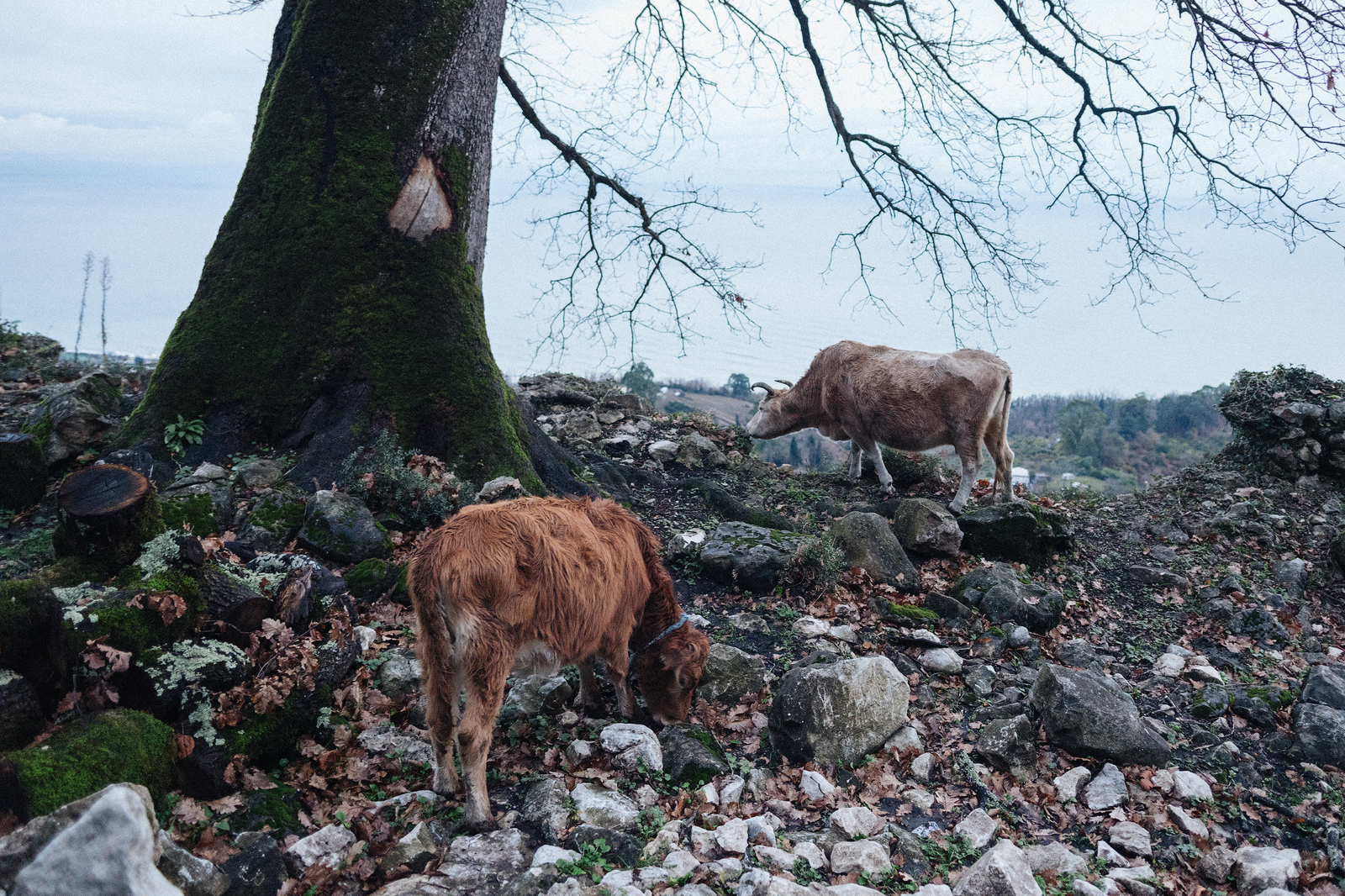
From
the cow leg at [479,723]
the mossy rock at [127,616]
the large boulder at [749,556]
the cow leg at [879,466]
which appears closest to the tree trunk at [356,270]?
the large boulder at [749,556]

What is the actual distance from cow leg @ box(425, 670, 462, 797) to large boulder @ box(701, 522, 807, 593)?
350 centimetres

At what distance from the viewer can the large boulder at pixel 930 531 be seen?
8.52 m

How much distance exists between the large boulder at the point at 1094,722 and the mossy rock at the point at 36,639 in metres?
5.85

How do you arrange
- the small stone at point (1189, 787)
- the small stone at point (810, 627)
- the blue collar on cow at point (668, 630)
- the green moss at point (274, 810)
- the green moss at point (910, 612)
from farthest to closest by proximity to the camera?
the green moss at point (910, 612) < the small stone at point (810, 627) < the blue collar on cow at point (668, 630) < the small stone at point (1189, 787) < the green moss at point (274, 810)

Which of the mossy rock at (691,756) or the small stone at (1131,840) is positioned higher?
the mossy rock at (691,756)

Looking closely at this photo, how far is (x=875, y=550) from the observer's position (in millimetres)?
7965

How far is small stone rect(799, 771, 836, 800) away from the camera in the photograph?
15.2 feet

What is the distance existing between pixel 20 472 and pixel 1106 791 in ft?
27.4

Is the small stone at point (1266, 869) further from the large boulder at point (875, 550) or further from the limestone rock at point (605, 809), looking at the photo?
the large boulder at point (875, 550)

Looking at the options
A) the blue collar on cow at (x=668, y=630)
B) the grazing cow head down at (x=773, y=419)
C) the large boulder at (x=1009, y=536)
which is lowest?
the blue collar on cow at (x=668, y=630)

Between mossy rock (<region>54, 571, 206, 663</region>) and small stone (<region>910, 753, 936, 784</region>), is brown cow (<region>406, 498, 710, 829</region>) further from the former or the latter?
small stone (<region>910, 753, 936, 784</region>)

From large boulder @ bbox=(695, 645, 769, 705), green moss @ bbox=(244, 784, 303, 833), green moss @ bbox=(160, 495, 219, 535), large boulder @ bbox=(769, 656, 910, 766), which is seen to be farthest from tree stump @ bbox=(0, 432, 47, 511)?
large boulder @ bbox=(769, 656, 910, 766)

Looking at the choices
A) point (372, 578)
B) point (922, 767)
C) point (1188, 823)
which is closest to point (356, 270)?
point (372, 578)

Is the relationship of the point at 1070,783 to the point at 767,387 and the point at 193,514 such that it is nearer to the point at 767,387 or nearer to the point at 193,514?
the point at 193,514
